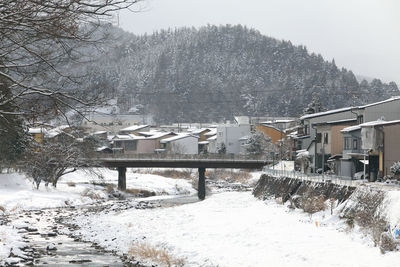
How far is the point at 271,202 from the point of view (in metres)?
43.7

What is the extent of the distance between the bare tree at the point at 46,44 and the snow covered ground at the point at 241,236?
12424 mm

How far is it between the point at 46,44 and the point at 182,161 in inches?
2369

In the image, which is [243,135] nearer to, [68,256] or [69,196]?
[69,196]

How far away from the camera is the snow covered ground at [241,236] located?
2050 cm

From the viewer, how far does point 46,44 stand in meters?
9.80

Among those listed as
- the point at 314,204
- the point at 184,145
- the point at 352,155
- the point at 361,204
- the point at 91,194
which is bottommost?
the point at 91,194

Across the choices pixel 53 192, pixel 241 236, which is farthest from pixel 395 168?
pixel 53 192

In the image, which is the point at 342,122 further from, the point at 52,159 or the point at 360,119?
the point at 52,159

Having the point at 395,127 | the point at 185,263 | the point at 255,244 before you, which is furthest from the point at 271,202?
the point at 185,263

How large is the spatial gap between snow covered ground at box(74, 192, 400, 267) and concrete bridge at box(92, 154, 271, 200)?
1035 inches

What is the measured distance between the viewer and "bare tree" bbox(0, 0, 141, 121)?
8859mm

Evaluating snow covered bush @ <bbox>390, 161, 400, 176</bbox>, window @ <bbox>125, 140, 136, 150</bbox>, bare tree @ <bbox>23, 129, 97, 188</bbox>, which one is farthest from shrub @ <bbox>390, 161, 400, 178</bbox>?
window @ <bbox>125, 140, 136, 150</bbox>

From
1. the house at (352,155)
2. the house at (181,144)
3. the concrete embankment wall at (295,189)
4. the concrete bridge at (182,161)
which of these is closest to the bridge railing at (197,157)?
the concrete bridge at (182,161)

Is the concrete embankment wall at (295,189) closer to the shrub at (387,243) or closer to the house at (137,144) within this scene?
the shrub at (387,243)
